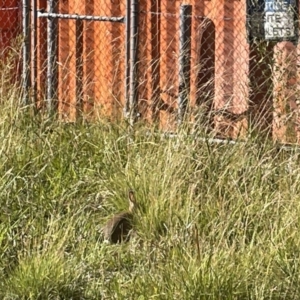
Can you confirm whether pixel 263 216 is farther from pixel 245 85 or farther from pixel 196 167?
pixel 245 85

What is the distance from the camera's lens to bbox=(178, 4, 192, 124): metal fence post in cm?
750

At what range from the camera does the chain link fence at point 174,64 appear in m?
6.99

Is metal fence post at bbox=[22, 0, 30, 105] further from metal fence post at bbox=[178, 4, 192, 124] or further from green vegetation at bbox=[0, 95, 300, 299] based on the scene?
metal fence post at bbox=[178, 4, 192, 124]

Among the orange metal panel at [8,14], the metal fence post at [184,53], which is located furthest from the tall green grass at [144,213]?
the orange metal panel at [8,14]

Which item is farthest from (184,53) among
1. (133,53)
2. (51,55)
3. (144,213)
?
(144,213)

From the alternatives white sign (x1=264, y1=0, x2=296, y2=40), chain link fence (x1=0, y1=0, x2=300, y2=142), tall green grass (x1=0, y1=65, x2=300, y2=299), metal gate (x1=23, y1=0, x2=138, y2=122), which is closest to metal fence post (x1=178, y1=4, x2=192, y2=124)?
chain link fence (x1=0, y1=0, x2=300, y2=142)

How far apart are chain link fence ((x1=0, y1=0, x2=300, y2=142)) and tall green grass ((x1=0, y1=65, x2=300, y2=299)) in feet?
1.35

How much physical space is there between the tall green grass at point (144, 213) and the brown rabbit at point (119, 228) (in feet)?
0.22

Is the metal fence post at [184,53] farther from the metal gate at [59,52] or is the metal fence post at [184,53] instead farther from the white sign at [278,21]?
the white sign at [278,21]

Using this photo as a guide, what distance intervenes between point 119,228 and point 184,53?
7.12 ft

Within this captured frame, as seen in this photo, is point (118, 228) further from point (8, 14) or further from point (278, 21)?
point (8, 14)

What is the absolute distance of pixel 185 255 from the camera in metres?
5.04

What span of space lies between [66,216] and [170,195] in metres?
0.64

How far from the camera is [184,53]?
25.1 feet
